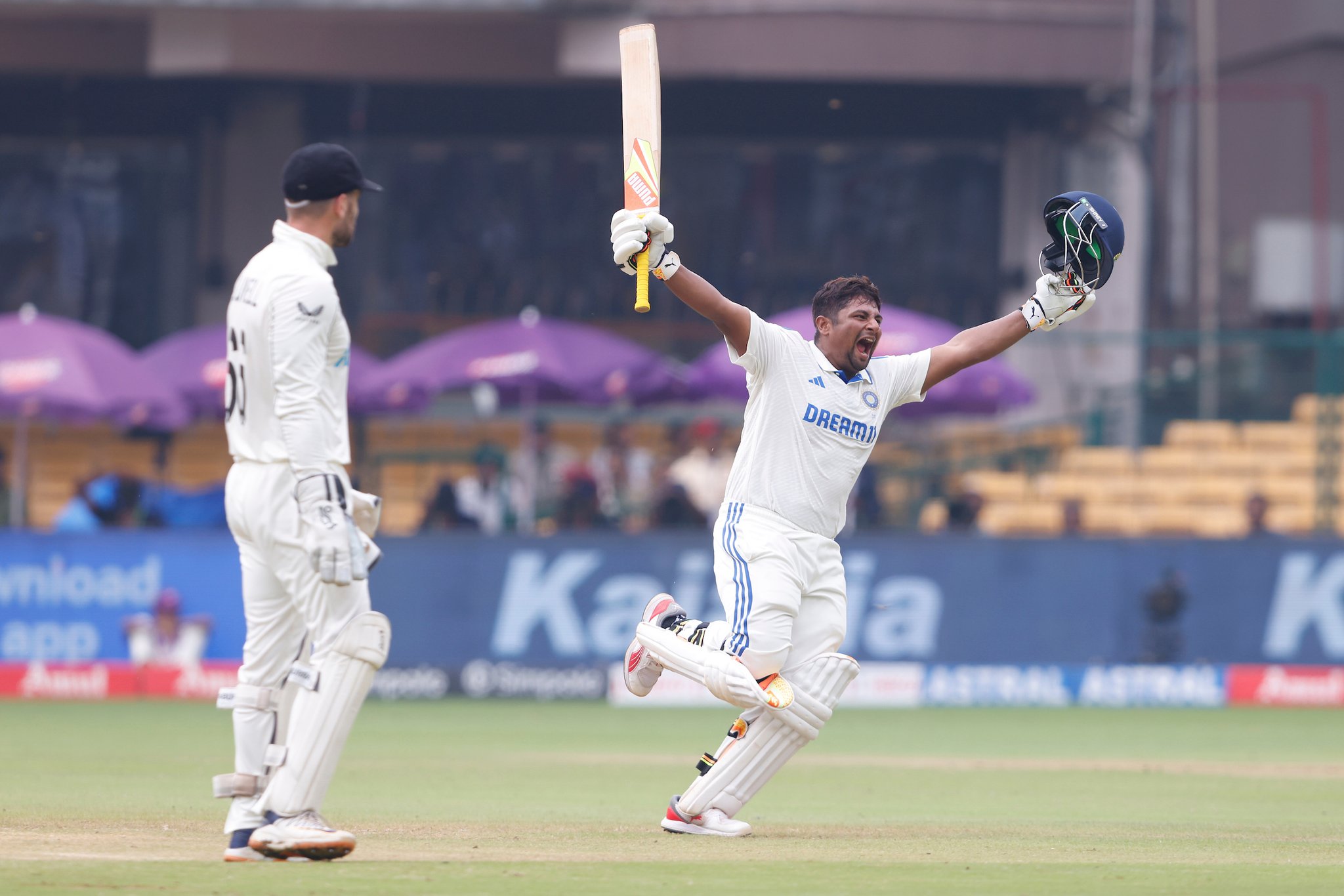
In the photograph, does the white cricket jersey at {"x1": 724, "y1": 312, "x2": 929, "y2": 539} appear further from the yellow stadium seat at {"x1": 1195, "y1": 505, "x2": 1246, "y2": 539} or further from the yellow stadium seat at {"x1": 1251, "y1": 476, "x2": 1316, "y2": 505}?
the yellow stadium seat at {"x1": 1251, "y1": 476, "x2": 1316, "y2": 505}

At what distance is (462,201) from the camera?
20375 millimetres

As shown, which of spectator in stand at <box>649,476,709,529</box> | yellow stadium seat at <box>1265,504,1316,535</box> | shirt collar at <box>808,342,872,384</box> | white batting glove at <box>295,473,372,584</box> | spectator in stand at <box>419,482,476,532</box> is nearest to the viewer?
white batting glove at <box>295,473,372,584</box>

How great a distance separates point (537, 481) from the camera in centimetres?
1555

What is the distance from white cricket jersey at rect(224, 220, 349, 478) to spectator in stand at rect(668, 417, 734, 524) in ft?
31.7

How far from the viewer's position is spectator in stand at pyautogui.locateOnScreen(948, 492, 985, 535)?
1496cm

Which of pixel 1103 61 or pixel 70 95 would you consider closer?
pixel 1103 61

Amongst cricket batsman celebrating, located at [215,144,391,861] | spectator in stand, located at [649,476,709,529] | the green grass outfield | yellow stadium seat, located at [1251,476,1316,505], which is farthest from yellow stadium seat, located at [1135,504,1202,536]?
cricket batsman celebrating, located at [215,144,391,861]

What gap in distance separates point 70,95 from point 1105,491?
40.7ft

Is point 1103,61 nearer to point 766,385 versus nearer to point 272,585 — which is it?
point 766,385

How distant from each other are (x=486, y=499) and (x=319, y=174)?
1017cm

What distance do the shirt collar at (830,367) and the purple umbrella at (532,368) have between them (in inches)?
346

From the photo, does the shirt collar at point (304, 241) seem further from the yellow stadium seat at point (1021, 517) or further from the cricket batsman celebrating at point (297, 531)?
the yellow stadium seat at point (1021, 517)

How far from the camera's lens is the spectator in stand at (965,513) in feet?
49.1

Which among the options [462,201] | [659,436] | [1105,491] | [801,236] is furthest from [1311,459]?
[462,201]
